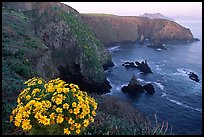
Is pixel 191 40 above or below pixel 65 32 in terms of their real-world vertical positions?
below

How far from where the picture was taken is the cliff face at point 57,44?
35.3m

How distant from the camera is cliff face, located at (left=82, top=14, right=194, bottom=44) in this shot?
111 m

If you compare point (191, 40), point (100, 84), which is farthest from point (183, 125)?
point (191, 40)

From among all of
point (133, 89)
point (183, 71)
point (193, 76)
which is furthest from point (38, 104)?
point (183, 71)

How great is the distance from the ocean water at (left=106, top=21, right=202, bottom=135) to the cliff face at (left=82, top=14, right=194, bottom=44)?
1383 inches

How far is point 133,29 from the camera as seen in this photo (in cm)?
12238

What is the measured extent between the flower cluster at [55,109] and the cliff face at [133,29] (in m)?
99.2

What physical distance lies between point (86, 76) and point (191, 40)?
266ft

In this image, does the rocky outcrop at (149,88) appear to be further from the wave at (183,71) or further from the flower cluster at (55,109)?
the flower cluster at (55,109)

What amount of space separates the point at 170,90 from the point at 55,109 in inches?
1652

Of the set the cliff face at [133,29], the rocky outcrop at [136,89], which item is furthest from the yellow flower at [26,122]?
the cliff face at [133,29]

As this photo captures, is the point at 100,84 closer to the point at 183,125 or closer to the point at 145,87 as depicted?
the point at 145,87

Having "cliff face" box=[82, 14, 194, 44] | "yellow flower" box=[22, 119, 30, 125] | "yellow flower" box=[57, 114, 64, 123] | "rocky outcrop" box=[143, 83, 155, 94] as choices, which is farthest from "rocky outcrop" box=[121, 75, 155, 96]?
"cliff face" box=[82, 14, 194, 44]

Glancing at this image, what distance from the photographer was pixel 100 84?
4778 centimetres
